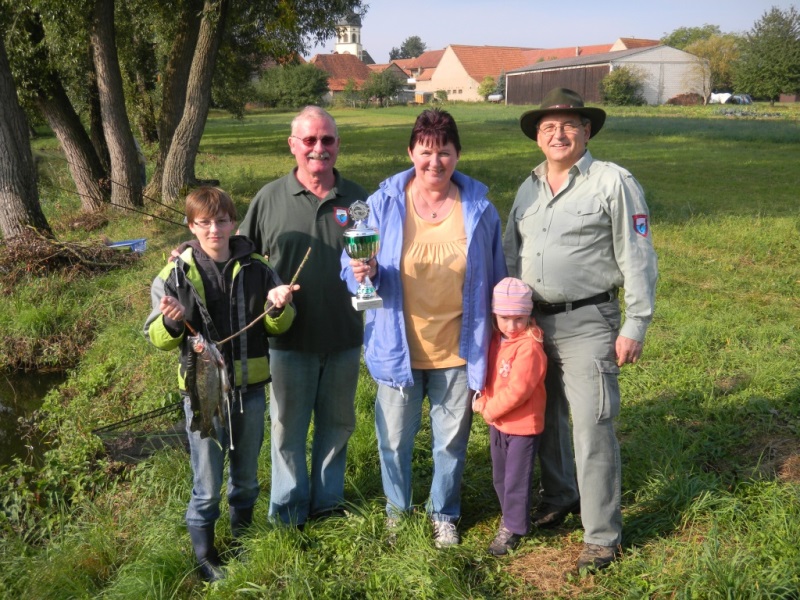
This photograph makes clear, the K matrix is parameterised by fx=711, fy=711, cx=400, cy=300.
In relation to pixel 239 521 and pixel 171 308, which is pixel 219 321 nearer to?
pixel 171 308

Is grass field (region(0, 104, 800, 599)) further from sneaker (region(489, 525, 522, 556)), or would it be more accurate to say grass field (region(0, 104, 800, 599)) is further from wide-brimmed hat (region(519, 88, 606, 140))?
wide-brimmed hat (region(519, 88, 606, 140))

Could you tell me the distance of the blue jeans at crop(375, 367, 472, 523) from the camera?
350 cm

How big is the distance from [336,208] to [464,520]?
1.86 metres

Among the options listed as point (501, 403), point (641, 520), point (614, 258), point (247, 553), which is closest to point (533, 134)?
point (614, 258)

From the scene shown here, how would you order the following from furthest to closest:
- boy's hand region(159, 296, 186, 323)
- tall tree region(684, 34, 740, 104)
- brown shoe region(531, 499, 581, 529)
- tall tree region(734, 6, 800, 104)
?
1. tall tree region(684, 34, 740, 104)
2. tall tree region(734, 6, 800, 104)
3. brown shoe region(531, 499, 581, 529)
4. boy's hand region(159, 296, 186, 323)

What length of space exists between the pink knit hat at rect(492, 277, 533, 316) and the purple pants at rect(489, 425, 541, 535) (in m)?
0.66

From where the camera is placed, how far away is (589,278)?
3.29 m

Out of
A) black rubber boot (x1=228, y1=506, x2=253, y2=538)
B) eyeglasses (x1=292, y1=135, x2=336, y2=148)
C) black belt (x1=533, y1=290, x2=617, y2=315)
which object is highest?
eyeglasses (x1=292, y1=135, x2=336, y2=148)

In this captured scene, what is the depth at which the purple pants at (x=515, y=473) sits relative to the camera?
3.53 metres

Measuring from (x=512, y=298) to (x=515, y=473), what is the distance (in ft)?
2.98

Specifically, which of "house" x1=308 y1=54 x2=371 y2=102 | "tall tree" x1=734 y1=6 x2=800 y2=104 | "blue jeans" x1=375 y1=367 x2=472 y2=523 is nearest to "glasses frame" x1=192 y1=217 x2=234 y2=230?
"blue jeans" x1=375 y1=367 x2=472 y2=523

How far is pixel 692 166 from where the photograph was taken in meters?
18.6

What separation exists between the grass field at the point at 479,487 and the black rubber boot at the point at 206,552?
0.07 meters

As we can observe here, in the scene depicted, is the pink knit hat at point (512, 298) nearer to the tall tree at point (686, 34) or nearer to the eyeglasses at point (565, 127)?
the eyeglasses at point (565, 127)
